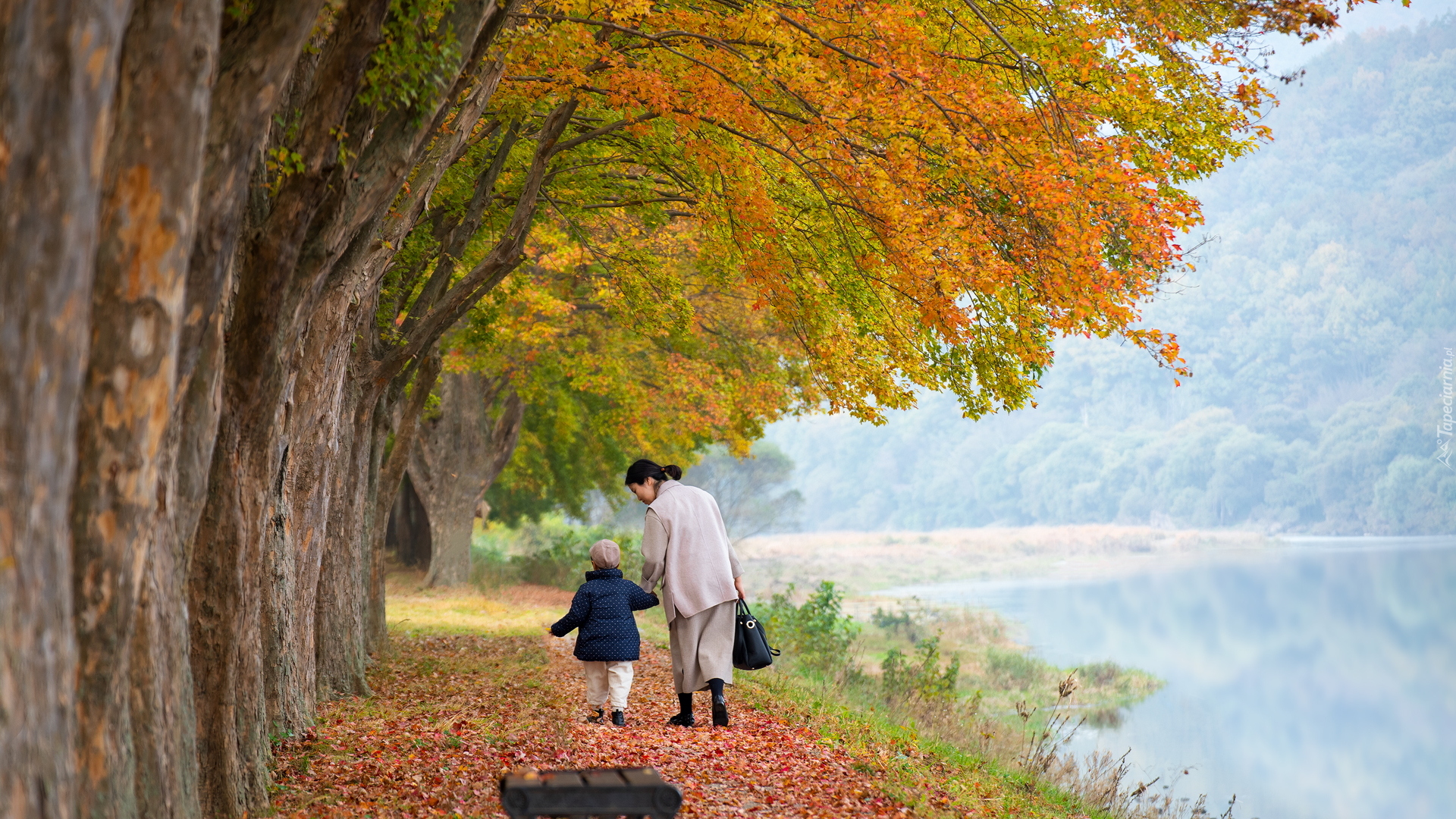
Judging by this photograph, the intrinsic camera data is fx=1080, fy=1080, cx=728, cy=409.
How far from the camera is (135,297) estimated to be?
3.04 meters

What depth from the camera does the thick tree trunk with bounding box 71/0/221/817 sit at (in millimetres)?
3014

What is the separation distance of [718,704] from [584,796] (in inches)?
144

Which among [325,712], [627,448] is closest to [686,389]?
[627,448]

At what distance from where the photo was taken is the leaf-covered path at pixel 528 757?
18.0ft

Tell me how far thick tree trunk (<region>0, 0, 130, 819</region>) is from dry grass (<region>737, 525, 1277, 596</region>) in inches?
1960

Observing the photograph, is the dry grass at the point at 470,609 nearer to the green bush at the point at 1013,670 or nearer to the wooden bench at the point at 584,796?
the green bush at the point at 1013,670

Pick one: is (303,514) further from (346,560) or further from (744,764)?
(744,764)

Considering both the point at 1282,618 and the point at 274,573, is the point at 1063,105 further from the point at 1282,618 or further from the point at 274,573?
the point at 1282,618

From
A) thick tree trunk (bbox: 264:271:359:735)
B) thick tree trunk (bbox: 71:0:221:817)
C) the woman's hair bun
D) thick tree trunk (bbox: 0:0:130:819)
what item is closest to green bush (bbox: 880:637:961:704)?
the woman's hair bun

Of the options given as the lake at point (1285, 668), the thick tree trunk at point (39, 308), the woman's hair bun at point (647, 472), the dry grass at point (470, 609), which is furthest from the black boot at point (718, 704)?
the dry grass at point (470, 609)

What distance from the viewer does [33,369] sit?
2609 millimetres

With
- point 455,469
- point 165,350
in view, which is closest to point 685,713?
point 165,350

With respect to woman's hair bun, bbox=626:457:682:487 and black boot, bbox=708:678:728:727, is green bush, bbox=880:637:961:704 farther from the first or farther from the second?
woman's hair bun, bbox=626:457:682:487

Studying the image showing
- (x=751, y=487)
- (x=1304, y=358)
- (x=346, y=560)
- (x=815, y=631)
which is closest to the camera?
(x=346, y=560)
